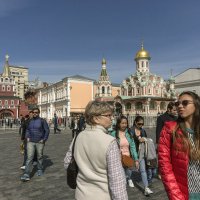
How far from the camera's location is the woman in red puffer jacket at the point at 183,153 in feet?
8.95

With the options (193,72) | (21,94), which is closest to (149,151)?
(193,72)

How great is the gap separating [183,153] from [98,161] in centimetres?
80

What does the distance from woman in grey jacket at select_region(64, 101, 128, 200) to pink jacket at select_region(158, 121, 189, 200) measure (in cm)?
45

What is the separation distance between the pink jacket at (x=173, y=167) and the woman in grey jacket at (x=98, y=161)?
0.45 metres

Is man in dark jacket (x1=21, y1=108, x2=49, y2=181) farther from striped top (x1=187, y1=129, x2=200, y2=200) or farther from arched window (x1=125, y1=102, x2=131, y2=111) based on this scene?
arched window (x1=125, y1=102, x2=131, y2=111)

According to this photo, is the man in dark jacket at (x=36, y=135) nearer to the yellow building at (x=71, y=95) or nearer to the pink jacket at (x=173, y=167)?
the pink jacket at (x=173, y=167)

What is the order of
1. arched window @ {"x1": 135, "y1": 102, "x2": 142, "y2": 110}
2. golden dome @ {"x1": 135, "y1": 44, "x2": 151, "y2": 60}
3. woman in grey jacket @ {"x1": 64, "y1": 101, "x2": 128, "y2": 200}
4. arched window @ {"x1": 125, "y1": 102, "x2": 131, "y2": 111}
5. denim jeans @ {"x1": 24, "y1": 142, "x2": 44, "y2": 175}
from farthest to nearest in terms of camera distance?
golden dome @ {"x1": 135, "y1": 44, "x2": 151, "y2": 60}, arched window @ {"x1": 125, "y1": 102, "x2": 131, "y2": 111}, arched window @ {"x1": 135, "y1": 102, "x2": 142, "y2": 110}, denim jeans @ {"x1": 24, "y1": 142, "x2": 44, "y2": 175}, woman in grey jacket @ {"x1": 64, "y1": 101, "x2": 128, "y2": 200}

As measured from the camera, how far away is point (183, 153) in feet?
8.95

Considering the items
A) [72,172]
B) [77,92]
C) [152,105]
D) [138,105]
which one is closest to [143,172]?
[72,172]

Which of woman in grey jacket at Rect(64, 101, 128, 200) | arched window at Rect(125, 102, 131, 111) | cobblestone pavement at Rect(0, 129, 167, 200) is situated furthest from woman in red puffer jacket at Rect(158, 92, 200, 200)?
arched window at Rect(125, 102, 131, 111)

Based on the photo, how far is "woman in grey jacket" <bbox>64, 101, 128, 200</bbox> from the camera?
260 centimetres

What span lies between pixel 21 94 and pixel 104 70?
60.3 meters

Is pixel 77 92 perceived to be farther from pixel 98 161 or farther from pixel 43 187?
pixel 98 161

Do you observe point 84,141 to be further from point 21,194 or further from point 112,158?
point 21,194
